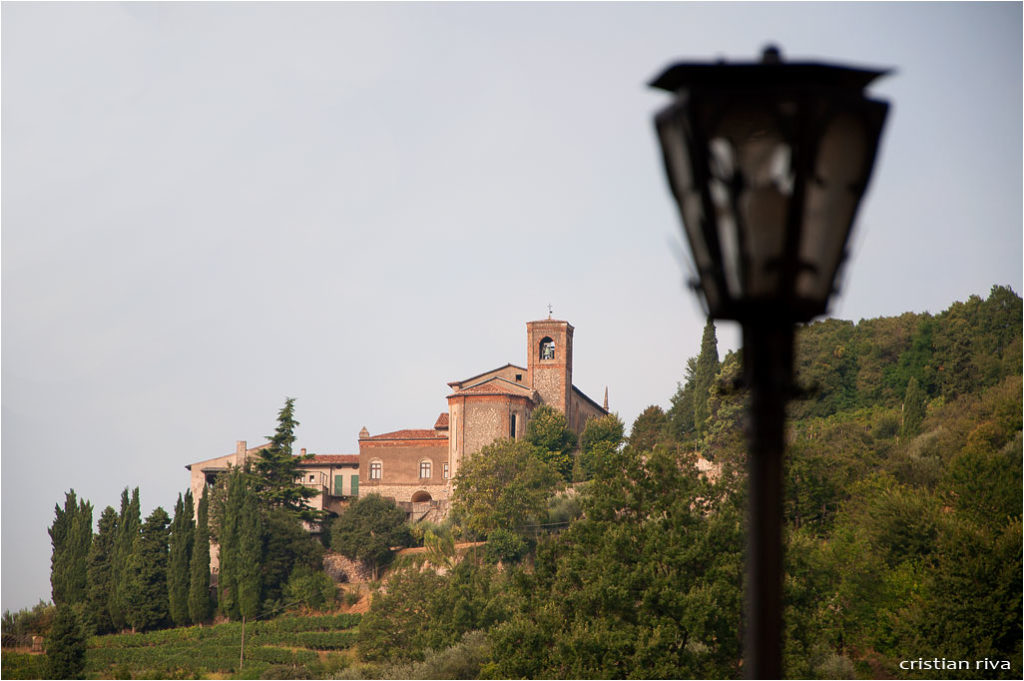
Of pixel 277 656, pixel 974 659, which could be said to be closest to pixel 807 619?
pixel 974 659

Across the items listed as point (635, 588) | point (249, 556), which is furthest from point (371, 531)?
point (635, 588)

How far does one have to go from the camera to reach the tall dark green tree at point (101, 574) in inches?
2056

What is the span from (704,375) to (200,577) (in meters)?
29.9

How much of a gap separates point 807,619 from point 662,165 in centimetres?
2733

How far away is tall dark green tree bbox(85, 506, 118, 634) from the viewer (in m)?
52.2

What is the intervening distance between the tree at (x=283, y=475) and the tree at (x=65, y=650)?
45.6 feet

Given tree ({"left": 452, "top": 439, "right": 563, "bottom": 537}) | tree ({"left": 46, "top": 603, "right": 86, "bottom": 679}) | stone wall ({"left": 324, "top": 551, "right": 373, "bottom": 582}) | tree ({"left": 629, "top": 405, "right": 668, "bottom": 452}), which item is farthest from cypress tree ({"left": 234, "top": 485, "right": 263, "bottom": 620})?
tree ({"left": 629, "top": 405, "right": 668, "bottom": 452})

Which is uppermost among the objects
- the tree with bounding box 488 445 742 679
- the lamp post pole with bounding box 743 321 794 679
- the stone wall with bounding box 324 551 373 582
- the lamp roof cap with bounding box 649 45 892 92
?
the lamp roof cap with bounding box 649 45 892 92

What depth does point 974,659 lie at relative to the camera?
1105 inches

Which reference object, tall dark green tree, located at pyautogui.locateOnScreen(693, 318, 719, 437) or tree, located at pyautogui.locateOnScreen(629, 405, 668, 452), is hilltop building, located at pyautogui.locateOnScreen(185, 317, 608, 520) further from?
tall dark green tree, located at pyautogui.locateOnScreen(693, 318, 719, 437)

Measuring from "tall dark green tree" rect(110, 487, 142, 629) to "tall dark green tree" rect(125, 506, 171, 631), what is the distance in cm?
24

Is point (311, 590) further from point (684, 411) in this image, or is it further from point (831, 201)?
point (831, 201)

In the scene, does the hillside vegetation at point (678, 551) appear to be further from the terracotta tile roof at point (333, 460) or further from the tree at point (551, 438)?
the terracotta tile roof at point (333, 460)

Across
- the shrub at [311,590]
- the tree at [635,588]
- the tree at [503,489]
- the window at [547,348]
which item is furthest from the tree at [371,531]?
the tree at [635,588]
